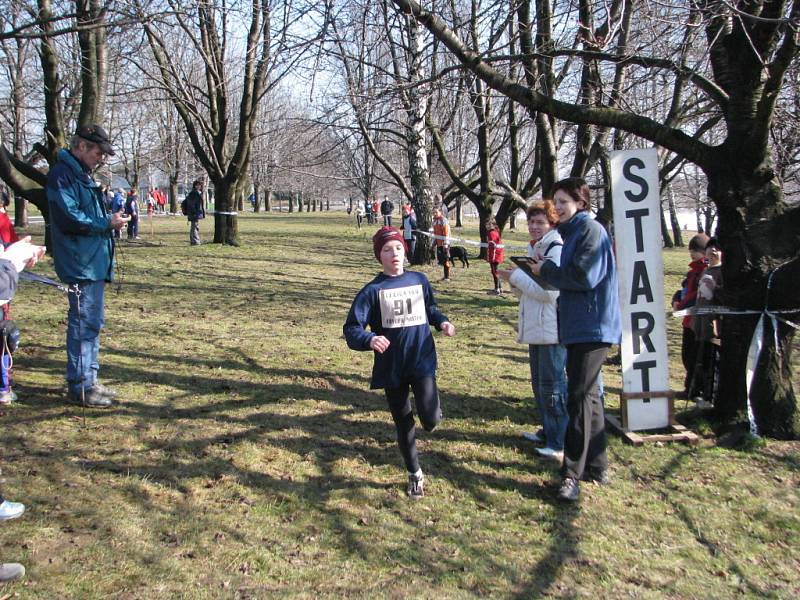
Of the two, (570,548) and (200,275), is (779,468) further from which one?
(200,275)

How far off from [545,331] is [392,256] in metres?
1.34

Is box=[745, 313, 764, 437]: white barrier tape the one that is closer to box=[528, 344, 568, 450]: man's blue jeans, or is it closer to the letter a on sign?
the letter a on sign

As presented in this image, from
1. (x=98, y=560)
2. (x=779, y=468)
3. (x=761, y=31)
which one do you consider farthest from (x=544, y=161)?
(x=98, y=560)

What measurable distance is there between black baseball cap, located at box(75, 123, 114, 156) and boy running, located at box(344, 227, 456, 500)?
251 cm

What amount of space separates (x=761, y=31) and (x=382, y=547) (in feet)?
15.5

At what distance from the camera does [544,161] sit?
8.58 metres

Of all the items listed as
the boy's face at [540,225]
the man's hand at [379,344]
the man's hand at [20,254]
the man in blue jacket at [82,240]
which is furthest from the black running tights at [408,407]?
the man in blue jacket at [82,240]

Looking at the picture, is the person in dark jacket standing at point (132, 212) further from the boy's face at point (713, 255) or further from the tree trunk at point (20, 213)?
the boy's face at point (713, 255)

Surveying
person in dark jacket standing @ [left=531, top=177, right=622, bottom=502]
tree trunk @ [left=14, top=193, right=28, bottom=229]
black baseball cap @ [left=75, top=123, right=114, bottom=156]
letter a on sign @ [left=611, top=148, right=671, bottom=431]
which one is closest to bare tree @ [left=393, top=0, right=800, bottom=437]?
letter a on sign @ [left=611, top=148, right=671, bottom=431]

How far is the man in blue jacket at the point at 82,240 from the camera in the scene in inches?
199

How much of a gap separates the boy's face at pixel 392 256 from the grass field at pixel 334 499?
4.85 ft

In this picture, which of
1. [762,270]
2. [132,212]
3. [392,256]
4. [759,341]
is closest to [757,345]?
[759,341]

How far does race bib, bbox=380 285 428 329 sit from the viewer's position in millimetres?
4105

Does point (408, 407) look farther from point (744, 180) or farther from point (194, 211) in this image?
point (194, 211)
